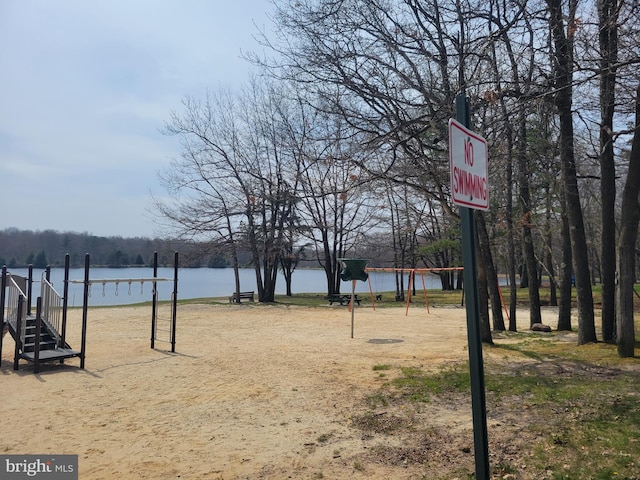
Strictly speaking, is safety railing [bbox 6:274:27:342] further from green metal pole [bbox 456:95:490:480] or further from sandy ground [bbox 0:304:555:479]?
green metal pole [bbox 456:95:490:480]

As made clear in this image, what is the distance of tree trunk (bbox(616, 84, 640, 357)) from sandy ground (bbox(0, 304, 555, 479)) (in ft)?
8.62

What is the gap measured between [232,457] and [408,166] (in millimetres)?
6499

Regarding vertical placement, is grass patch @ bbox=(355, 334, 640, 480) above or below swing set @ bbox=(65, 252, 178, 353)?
below

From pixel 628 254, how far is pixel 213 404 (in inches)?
250

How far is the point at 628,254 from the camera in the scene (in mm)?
7090

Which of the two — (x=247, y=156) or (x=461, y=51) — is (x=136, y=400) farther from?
(x=247, y=156)

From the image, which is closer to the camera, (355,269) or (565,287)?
(565,287)

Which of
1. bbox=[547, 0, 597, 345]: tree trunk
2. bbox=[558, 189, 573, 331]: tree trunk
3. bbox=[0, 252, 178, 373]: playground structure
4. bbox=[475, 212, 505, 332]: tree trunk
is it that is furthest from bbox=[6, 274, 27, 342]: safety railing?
bbox=[558, 189, 573, 331]: tree trunk

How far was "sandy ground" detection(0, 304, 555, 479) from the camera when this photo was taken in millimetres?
3943

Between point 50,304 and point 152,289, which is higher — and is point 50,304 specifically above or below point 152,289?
below

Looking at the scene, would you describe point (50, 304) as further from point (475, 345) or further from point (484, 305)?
point (475, 345)

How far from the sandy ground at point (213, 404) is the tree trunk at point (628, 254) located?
263 centimetres

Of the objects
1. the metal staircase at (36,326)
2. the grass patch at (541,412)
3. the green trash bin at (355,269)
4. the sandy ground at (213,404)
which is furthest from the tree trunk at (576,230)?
the metal staircase at (36,326)

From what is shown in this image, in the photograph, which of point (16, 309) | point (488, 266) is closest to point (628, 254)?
point (488, 266)
